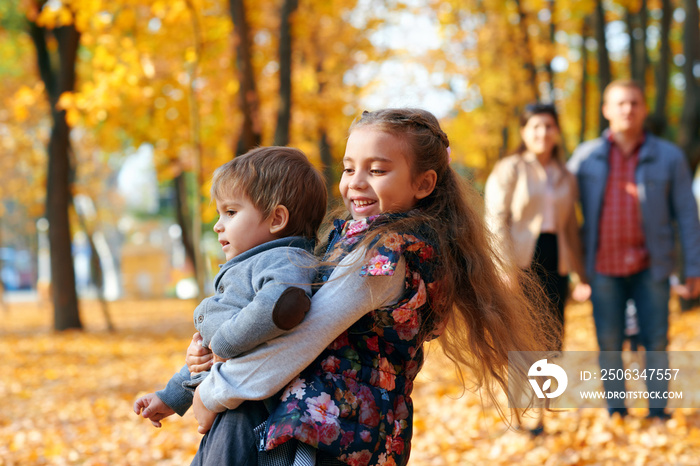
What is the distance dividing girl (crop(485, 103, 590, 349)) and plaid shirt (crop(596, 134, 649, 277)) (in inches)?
9.5

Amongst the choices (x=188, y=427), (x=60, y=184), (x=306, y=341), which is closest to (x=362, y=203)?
(x=306, y=341)

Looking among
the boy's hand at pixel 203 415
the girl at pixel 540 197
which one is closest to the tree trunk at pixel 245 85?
the girl at pixel 540 197

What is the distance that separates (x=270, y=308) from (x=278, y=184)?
43 cm

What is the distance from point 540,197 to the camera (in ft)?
14.5

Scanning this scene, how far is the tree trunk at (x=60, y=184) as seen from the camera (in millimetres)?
12883

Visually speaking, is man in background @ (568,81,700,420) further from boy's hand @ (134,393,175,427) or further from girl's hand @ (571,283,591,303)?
boy's hand @ (134,393,175,427)

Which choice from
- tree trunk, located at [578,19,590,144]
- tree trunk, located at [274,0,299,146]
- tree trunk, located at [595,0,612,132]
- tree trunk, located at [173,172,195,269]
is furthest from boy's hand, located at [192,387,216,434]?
tree trunk, located at [173,172,195,269]

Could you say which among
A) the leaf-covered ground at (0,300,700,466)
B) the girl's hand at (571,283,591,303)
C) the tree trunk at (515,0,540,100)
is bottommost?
the leaf-covered ground at (0,300,700,466)

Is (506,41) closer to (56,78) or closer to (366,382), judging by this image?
(56,78)

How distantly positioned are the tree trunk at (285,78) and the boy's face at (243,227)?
21.0 ft

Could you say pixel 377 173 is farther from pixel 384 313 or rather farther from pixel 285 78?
pixel 285 78

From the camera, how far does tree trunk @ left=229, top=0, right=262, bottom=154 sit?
8383 mm

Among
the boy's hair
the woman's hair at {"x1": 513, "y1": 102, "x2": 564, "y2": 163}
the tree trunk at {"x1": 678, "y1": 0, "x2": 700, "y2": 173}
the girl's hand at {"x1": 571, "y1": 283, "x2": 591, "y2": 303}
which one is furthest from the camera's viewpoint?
the tree trunk at {"x1": 678, "y1": 0, "x2": 700, "y2": 173}

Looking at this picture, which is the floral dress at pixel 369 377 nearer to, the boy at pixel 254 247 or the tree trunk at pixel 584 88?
the boy at pixel 254 247
